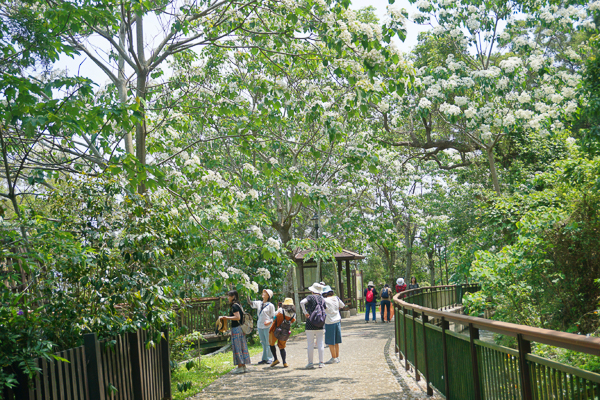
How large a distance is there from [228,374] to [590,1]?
43.2 ft

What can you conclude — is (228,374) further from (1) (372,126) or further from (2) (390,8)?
(1) (372,126)

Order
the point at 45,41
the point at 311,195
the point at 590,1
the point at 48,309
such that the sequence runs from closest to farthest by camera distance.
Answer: the point at 48,309 < the point at 45,41 < the point at 311,195 < the point at 590,1

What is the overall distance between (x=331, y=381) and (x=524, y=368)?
5239 mm

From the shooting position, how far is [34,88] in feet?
17.0

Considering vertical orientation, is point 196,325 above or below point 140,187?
below

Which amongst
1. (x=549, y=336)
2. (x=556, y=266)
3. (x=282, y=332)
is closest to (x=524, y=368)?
(x=549, y=336)

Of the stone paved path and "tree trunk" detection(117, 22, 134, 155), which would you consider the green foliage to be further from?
"tree trunk" detection(117, 22, 134, 155)

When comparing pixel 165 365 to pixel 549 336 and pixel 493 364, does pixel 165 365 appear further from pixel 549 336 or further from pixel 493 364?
pixel 549 336

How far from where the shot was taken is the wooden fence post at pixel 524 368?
3.50 meters

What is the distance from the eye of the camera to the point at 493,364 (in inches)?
168

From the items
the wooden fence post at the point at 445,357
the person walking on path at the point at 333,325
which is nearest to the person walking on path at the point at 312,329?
the person walking on path at the point at 333,325

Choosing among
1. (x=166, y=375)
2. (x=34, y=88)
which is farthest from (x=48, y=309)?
(x=166, y=375)

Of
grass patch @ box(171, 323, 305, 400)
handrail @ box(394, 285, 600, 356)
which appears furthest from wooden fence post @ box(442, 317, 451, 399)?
grass patch @ box(171, 323, 305, 400)

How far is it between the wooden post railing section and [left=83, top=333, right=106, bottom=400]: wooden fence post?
11.5 feet
